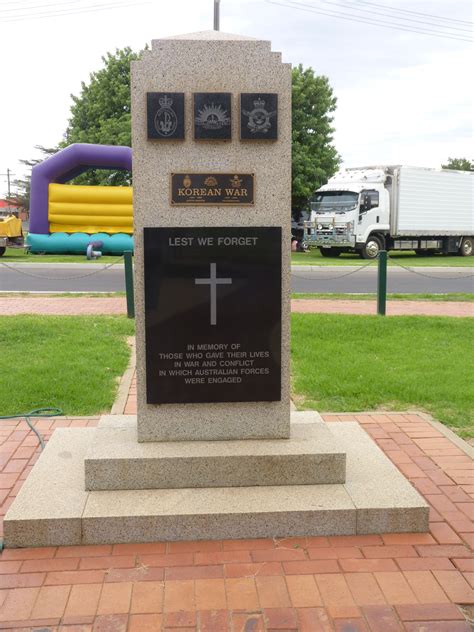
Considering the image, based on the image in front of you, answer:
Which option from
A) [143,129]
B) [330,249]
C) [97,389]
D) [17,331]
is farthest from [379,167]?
[143,129]

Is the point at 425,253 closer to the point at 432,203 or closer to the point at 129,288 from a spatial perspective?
the point at 432,203

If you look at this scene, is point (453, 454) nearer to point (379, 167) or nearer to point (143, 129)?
point (143, 129)

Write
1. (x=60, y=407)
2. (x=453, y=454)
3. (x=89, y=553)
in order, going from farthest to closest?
1. (x=60, y=407)
2. (x=453, y=454)
3. (x=89, y=553)

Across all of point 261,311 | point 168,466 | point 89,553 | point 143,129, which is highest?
point 143,129

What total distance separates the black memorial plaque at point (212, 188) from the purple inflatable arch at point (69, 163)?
18.2m

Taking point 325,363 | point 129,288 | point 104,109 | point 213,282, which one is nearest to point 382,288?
point 325,363

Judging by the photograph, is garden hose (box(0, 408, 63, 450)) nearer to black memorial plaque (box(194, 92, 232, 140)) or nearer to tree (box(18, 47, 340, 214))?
black memorial plaque (box(194, 92, 232, 140))

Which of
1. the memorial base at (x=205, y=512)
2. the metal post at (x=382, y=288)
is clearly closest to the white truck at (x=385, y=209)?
the metal post at (x=382, y=288)

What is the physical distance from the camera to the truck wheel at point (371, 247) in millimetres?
25297

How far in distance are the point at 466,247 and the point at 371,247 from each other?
666 cm

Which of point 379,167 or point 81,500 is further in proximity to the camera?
point 379,167

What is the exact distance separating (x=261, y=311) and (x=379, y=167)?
23.4 meters

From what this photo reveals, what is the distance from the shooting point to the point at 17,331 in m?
8.71

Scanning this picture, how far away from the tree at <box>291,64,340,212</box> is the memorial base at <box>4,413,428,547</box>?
3186 cm
